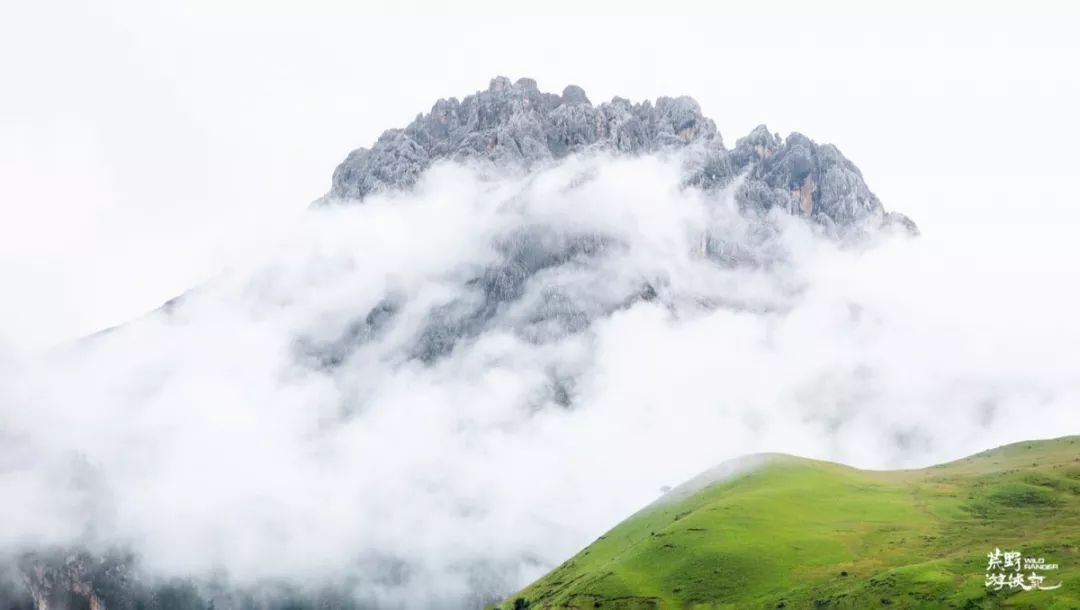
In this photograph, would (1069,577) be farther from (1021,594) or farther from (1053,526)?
(1053,526)

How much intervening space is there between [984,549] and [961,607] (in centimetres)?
3330

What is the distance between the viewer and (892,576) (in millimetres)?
177125

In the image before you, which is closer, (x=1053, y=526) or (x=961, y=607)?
(x=961, y=607)

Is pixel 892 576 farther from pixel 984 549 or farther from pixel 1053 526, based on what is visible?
pixel 1053 526

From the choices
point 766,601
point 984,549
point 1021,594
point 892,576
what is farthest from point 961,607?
point 766,601

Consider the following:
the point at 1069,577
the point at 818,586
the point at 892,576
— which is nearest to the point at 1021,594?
the point at 1069,577

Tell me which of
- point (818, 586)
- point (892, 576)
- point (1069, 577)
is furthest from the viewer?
point (818, 586)

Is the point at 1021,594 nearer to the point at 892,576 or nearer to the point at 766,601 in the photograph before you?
the point at 892,576

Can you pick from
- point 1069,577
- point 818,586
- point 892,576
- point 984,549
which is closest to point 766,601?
point 818,586

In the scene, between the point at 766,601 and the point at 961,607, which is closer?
the point at 961,607

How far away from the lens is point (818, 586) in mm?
192500

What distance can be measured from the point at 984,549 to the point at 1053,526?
2337 cm

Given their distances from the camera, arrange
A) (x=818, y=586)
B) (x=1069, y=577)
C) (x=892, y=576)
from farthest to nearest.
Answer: (x=818, y=586) < (x=892, y=576) < (x=1069, y=577)

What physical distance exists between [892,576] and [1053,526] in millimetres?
44971
